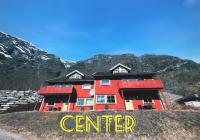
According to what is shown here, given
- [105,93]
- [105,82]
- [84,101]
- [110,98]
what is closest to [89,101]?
[84,101]

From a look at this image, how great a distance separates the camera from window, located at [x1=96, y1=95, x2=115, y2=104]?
2993 cm

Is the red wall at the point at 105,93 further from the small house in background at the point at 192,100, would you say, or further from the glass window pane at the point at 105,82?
the small house in background at the point at 192,100

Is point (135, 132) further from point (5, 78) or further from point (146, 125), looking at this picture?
point (5, 78)

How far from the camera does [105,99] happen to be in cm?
3033

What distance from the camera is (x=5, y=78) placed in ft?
196

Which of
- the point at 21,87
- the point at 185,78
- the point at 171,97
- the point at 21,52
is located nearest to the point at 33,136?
the point at 171,97

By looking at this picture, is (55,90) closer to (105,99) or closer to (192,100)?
(105,99)

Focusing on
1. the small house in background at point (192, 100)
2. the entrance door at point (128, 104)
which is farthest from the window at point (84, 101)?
the small house in background at point (192, 100)

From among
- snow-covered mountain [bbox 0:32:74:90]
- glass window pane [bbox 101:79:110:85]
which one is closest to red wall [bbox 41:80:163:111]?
glass window pane [bbox 101:79:110:85]

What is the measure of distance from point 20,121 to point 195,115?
82.4 ft

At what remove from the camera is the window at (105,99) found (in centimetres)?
2993

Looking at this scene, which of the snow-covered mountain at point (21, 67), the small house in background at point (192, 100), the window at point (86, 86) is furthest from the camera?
the snow-covered mountain at point (21, 67)

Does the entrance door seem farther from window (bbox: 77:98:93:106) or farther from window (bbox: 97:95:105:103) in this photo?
window (bbox: 77:98:93:106)

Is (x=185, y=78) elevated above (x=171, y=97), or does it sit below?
above
